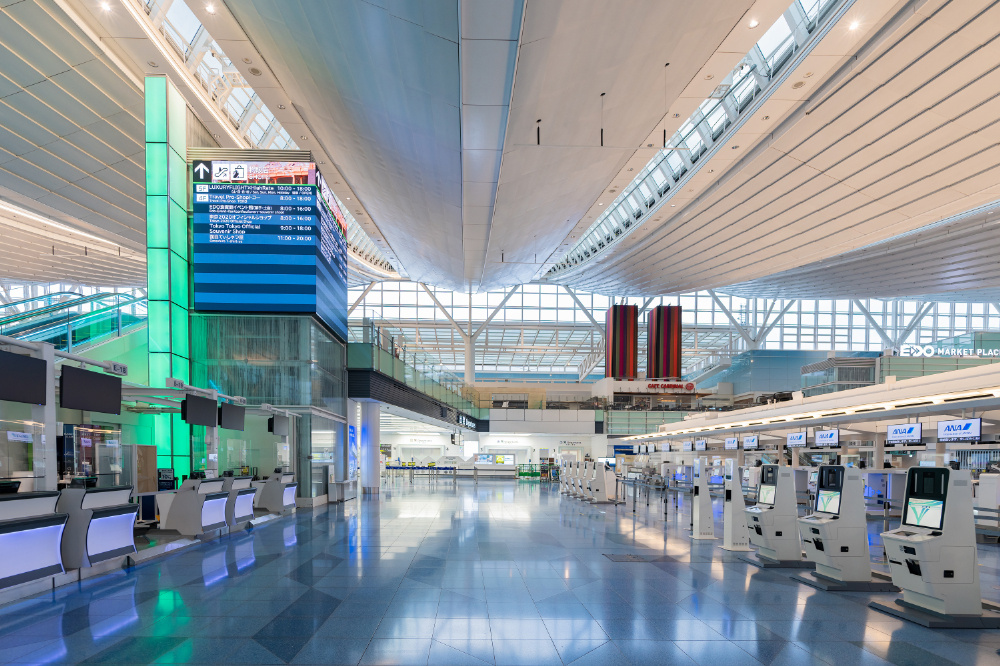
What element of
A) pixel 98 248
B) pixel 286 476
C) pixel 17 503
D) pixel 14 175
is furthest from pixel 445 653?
pixel 98 248

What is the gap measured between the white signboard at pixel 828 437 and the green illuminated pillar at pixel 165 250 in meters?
14.9

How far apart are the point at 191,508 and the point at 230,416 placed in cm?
250

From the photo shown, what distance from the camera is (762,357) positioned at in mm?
44219

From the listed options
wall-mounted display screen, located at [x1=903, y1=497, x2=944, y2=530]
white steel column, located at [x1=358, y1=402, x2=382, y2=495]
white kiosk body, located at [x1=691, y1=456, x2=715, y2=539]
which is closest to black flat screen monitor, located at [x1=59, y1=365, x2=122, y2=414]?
wall-mounted display screen, located at [x1=903, y1=497, x2=944, y2=530]

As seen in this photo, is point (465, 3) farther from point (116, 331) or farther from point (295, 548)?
point (116, 331)

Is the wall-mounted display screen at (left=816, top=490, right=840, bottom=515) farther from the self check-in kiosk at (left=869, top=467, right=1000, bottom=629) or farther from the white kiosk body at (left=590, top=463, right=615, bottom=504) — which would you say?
the white kiosk body at (left=590, top=463, right=615, bottom=504)

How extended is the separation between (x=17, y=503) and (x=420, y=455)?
40922 millimetres

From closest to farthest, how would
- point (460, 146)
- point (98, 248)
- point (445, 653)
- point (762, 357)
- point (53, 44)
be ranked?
point (445, 653), point (53, 44), point (460, 146), point (98, 248), point (762, 357)

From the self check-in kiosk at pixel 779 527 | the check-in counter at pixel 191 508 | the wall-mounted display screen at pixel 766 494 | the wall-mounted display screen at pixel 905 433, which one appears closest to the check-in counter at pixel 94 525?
the check-in counter at pixel 191 508

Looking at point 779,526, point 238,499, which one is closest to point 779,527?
point 779,526

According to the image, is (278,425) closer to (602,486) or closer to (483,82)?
(483,82)

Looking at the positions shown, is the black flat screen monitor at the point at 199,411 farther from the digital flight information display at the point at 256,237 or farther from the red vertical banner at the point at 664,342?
the red vertical banner at the point at 664,342

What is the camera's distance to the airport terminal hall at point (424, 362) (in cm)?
632

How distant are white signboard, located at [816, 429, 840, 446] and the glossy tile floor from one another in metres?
6.59
